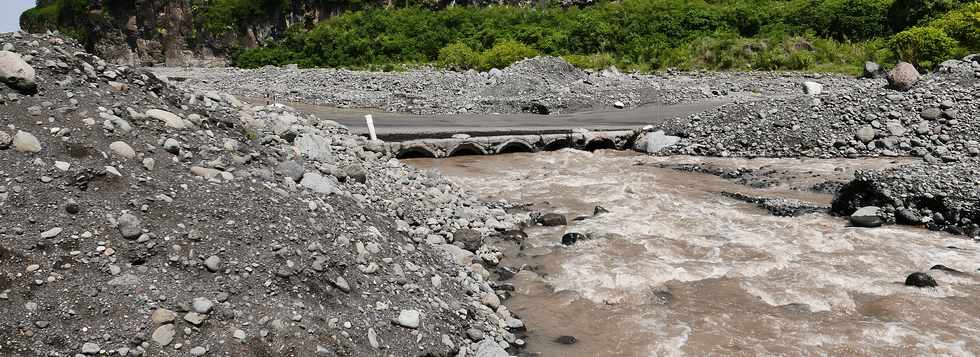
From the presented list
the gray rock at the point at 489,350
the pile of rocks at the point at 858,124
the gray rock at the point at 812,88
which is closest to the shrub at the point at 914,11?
the gray rock at the point at 812,88

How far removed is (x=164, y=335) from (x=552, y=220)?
6.43 meters

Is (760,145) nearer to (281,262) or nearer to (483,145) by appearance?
(483,145)

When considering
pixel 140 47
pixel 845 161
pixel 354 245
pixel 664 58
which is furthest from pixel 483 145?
pixel 140 47

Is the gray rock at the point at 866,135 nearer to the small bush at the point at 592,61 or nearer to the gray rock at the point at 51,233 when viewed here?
the gray rock at the point at 51,233

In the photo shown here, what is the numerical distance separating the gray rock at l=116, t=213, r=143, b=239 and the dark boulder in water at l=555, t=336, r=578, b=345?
3595 mm

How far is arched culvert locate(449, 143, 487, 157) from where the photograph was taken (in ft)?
55.5

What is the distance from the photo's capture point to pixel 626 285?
776 centimetres

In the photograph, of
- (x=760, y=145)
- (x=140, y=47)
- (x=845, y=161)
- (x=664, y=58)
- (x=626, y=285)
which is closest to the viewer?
(x=626, y=285)

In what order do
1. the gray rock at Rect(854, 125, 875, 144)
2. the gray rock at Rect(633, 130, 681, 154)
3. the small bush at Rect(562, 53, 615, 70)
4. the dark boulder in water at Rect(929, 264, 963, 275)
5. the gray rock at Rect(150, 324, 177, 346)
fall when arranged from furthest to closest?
1. the small bush at Rect(562, 53, 615, 70)
2. the gray rock at Rect(633, 130, 681, 154)
3. the gray rock at Rect(854, 125, 875, 144)
4. the dark boulder in water at Rect(929, 264, 963, 275)
5. the gray rock at Rect(150, 324, 177, 346)

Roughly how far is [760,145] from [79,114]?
13889 millimetres

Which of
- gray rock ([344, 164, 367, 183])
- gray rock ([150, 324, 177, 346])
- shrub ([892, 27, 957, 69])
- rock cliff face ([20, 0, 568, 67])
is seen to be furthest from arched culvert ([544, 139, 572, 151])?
rock cliff face ([20, 0, 568, 67])

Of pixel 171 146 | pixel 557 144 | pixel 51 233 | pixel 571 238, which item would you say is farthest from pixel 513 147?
pixel 51 233

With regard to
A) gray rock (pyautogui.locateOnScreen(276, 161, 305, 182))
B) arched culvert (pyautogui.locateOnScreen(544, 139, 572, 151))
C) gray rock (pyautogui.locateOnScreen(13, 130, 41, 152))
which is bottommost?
arched culvert (pyautogui.locateOnScreen(544, 139, 572, 151))

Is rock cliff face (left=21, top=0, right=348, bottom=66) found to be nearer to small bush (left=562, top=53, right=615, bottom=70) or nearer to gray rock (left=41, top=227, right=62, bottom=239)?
small bush (left=562, top=53, right=615, bottom=70)
